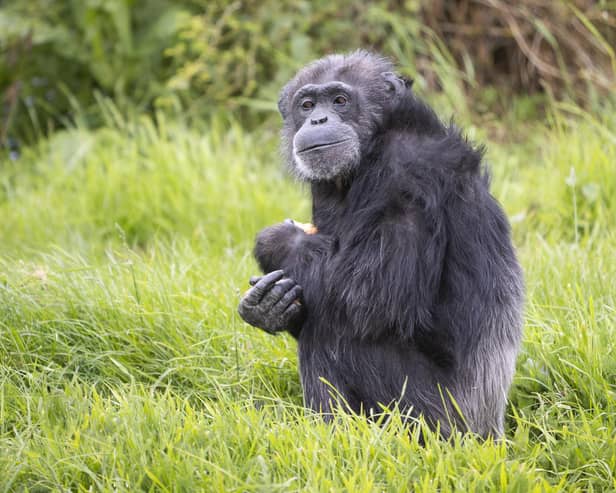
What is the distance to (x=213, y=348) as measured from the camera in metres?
4.24

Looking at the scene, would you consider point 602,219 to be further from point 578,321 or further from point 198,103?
point 198,103

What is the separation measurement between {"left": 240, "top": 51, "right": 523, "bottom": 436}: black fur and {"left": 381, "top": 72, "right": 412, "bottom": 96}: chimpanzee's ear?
29 cm

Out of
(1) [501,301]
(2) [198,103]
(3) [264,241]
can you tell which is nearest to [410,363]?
(1) [501,301]

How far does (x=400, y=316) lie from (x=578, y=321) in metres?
1.05

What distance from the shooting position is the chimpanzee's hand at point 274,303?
3.72 m

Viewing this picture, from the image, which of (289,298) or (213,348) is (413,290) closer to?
(289,298)

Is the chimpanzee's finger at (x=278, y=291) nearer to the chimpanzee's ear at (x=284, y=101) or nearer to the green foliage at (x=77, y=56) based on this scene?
the chimpanzee's ear at (x=284, y=101)

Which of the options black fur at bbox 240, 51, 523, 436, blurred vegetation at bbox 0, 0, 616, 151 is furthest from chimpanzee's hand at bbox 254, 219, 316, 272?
blurred vegetation at bbox 0, 0, 616, 151

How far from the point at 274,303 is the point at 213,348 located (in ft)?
2.14

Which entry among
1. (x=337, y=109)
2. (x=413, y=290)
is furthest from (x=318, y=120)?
(x=413, y=290)

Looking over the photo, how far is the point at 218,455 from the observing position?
10.5 ft

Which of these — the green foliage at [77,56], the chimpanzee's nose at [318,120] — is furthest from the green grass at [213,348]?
the green foliage at [77,56]

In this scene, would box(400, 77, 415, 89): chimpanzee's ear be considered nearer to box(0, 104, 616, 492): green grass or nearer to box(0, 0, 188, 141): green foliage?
box(0, 104, 616, 492): green grass

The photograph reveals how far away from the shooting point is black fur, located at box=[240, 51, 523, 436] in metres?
3.53
